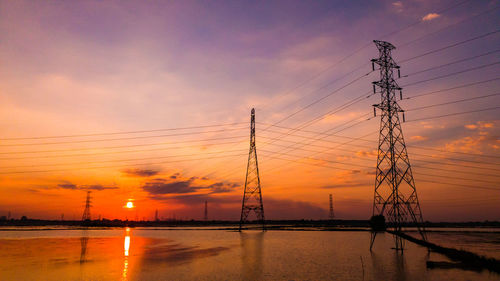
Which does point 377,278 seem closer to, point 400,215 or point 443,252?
point 400,215

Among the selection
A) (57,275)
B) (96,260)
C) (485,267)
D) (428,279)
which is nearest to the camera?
(428,279)

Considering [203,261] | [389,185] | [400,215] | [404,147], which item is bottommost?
[203,261]

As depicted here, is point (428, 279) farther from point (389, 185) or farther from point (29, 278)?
point (29, 278)

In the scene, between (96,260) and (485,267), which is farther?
(96,260)

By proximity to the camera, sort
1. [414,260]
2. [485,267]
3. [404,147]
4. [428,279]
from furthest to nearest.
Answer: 1. [404,147]
2. [414,260]
3. [485,267]
4. [428,279]

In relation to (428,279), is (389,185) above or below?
above

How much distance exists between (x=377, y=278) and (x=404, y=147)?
2061 centimetres

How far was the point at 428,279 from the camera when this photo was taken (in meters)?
26.7

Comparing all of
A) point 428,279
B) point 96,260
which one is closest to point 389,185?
point 428,279

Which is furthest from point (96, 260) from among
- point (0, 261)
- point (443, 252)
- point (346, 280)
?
point (443, 252)

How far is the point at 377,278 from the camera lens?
1066 inches

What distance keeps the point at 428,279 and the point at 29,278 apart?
1242 inches

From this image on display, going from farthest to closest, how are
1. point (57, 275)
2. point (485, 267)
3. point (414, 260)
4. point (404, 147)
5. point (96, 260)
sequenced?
point (404, 147), point (96, 260), point (414, 260), point (485, 267), point (57, 275)

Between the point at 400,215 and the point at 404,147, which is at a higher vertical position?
the point at 404,147
